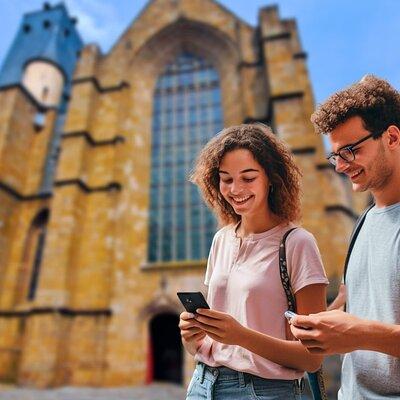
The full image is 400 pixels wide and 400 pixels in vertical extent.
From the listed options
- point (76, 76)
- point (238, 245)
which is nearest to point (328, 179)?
point (238, 245)

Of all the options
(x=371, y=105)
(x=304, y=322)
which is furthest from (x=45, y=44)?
(x=304, y=322)

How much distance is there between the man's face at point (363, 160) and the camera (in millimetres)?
1143

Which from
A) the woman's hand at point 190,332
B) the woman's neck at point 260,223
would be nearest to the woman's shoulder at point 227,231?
the woman's neck at point 260,223

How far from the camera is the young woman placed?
1034mm

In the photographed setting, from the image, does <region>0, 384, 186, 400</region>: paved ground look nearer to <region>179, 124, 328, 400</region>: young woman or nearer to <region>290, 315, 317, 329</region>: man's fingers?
<region>179, 124, 328, 400</region>: young woman

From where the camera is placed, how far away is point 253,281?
116 cm

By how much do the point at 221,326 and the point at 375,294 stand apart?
1.69ft

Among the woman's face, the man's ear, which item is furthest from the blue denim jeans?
the man's ear

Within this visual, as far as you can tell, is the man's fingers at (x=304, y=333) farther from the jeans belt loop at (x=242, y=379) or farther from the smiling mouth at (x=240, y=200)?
the smiling mouth at (x=240, y=200)

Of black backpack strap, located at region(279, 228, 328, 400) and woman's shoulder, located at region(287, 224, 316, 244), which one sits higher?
woman's shoulder, located at region(287, 224, 316, 244)

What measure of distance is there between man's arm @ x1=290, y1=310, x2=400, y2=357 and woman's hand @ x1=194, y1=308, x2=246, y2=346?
0.71 feet

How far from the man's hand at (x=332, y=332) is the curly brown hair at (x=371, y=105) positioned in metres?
0.66

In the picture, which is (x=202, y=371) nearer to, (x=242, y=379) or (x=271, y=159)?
(x=242, y=379)

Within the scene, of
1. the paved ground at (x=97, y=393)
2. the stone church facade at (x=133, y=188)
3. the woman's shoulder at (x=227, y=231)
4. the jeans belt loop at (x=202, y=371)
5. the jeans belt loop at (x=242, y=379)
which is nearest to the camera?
the jeans belt loop at (x=242, y=379)
